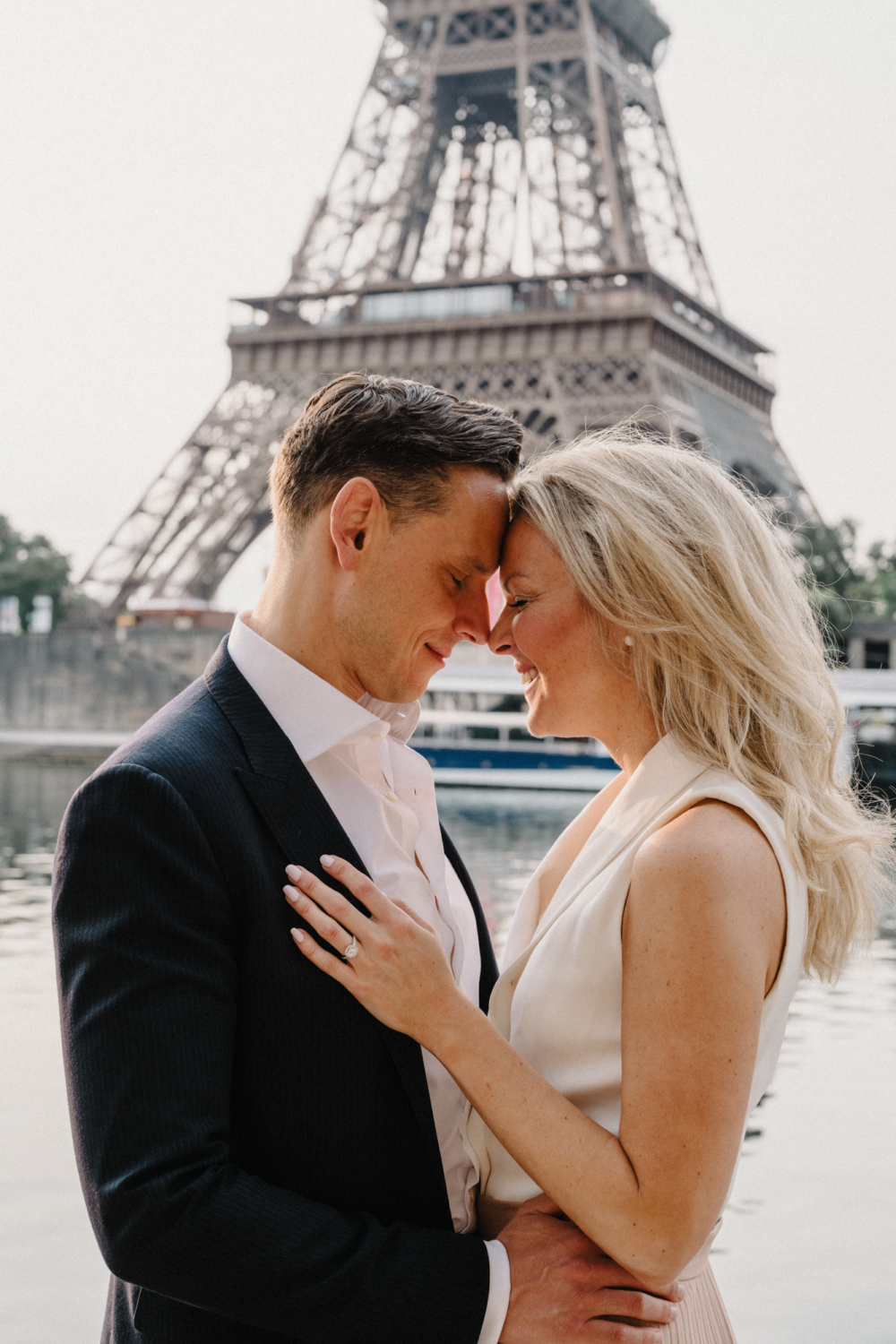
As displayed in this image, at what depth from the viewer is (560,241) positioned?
36.8 m

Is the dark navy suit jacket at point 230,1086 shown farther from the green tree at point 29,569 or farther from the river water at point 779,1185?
the green tree at point 29,569

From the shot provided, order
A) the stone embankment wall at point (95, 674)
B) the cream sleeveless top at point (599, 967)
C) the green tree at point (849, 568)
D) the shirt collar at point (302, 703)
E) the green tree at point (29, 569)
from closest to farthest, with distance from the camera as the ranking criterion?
the cream sleeveless top at point (599, 967)
the shirt collar at point (302, 703)
the stone embankment wall at point (95, 674)
the green tree at point (849, 568)
the green tree at point (29, 569)

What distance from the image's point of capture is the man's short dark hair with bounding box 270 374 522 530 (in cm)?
216

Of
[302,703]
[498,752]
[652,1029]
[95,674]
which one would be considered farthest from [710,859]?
[95,674]

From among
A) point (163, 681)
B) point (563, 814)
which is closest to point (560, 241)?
point (163, 681)

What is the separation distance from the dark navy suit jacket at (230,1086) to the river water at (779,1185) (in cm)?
350

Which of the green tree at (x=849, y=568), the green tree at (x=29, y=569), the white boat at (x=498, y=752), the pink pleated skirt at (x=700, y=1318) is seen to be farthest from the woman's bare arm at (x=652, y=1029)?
the green tree at (x=29, y=569)

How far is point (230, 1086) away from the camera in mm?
1822

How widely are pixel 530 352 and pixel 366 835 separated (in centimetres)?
3269

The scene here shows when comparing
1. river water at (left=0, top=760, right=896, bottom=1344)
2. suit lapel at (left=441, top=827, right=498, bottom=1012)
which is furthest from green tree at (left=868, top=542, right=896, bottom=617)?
suit lapel at (left=441, top=827, right=498, bottom=1012)

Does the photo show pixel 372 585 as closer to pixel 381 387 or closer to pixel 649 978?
pixel 381 387

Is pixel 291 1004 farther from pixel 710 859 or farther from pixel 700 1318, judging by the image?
pixel 700 1318

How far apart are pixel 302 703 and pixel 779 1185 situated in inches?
202

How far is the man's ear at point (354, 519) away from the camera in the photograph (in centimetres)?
216
